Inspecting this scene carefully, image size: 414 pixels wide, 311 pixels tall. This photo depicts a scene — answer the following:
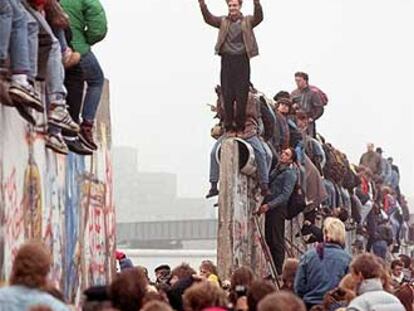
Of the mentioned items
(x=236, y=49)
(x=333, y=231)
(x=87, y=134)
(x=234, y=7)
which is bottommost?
(x=333, y=231)

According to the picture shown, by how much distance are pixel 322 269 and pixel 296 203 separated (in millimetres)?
10300

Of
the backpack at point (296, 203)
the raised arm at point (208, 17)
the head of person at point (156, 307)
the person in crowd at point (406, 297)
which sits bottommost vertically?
the head of person at point (156, 307)

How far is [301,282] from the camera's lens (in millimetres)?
14766

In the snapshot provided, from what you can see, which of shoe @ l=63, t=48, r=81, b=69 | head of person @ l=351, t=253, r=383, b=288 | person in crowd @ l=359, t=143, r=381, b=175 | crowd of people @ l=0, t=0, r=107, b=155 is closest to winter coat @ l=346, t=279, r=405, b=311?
head of person @ l=351, t=253, r=383, b=288

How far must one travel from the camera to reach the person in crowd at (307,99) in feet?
94.9

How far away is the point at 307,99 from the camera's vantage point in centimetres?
2911

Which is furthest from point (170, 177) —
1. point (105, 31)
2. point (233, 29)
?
point (105, 31)

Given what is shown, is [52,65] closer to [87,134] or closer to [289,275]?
[87,134]

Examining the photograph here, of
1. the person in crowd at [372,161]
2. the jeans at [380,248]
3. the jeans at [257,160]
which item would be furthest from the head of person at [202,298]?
the person in crowd at [372,161]

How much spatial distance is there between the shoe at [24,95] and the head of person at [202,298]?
3138mm

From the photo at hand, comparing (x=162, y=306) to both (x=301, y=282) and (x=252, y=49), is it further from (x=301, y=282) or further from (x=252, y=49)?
(x=252, y=49)

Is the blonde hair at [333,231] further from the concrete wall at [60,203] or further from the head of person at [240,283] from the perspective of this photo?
the concrete wall at [60,203]

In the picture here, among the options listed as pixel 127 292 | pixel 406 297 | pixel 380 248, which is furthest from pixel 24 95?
pixel 380 248

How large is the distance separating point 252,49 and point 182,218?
59003 millimetres
